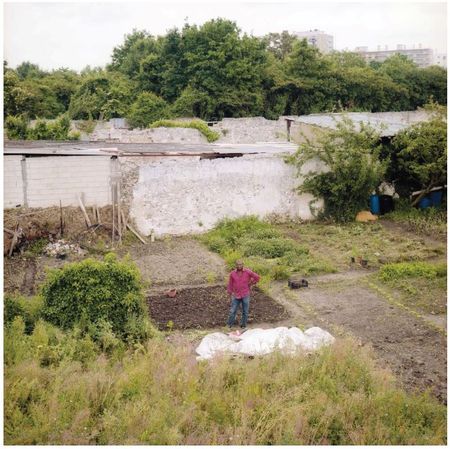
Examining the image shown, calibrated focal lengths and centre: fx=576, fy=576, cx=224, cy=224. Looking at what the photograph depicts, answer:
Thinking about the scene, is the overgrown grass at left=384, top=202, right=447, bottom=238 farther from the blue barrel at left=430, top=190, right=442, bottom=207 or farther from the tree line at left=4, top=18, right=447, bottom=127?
the tree line at left=4, top=18, right=447, bottom=127

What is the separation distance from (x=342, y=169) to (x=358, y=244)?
103 inches

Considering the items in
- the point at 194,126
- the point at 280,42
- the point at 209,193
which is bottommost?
the point at 209,193

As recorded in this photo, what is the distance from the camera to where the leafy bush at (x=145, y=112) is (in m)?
32.1

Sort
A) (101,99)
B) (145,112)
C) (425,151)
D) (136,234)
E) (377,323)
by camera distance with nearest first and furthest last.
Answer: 1. (377,323)
2. (136,234)
3. (425,151)
4. (145,112)
5. (101,99)

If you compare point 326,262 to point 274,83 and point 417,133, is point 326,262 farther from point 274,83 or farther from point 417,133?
point 274,83

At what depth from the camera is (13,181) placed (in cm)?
1439

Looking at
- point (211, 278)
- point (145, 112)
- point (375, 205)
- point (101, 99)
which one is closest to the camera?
point (211, 278)

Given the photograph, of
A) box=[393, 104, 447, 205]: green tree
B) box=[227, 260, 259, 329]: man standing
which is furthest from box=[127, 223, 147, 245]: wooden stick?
box=[393, 104, 447, 205]: green tree

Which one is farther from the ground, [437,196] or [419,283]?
[437,196]

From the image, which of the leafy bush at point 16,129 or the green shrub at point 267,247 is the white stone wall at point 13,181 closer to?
the green shrub at point 267,247

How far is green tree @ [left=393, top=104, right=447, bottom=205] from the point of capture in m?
16.1

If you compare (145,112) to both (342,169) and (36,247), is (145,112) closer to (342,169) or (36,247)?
(342,169)

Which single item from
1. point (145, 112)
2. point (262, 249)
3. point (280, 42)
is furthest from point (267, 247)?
point (280, 42)

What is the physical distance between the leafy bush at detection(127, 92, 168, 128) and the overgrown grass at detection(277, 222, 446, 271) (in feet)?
58.0
